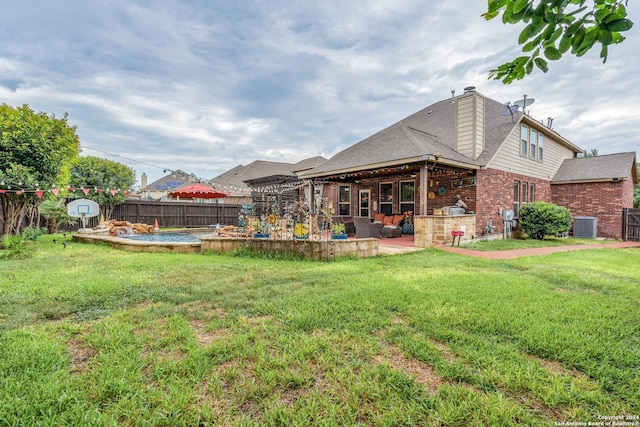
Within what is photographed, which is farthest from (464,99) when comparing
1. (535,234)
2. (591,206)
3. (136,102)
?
(136,102)

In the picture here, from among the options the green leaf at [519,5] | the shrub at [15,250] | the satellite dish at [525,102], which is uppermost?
the satellite dish at [525,102]

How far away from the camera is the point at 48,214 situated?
38.2ft

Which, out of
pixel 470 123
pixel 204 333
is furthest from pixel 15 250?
Answer: pixel 470 123

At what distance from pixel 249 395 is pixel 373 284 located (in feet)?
8.75

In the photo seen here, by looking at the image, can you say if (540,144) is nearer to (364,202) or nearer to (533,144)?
(533,144)

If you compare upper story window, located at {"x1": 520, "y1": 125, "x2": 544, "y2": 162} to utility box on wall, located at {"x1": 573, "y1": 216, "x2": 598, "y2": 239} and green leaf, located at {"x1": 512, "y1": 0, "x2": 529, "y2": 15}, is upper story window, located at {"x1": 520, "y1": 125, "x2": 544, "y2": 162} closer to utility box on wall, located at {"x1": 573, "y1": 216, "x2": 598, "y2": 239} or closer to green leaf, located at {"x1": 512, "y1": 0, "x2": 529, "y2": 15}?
utility box on wall, located at {"x1": 573, "y1": 216, "x2": 598, "y2": 239}

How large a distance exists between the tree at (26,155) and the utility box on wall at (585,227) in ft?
63.9

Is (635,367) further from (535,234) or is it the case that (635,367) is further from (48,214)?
(48,214)

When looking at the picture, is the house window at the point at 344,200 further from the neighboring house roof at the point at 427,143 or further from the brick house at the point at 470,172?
the neighboring house roof at the point at 427,143

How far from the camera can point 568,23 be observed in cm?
188

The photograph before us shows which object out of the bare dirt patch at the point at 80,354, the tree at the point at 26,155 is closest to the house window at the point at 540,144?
the bare dirt patch at the point at 80,354

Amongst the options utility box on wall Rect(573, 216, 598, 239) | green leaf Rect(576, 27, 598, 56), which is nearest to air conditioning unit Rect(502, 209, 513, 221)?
utility box on wall Rect(573, 216, 598, 239)

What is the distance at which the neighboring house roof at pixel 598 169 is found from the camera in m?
12.8

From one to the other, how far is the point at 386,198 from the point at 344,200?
276cm
